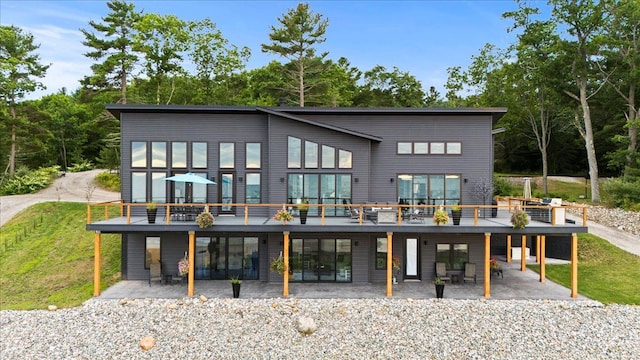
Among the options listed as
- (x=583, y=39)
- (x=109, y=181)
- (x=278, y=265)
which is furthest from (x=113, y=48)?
(x=583, y=39)

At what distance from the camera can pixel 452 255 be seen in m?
13.1

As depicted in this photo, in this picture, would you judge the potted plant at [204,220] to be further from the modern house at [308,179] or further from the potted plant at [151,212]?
the potted plant at [151,212]

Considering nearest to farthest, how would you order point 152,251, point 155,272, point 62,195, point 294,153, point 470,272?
point 155,272
point 470,272
point 152,251
point 294,153
point 62,195

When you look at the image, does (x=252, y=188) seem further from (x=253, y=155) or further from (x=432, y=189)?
(x=432, y=189)

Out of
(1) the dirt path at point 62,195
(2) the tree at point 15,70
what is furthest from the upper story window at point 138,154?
(2) the tree at point 15,70

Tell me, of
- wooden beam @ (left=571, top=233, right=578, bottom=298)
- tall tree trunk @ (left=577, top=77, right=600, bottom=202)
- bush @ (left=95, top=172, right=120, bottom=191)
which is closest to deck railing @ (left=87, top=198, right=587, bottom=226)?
wooden beam @ (left=571, top=233, right=578, bottom=298)

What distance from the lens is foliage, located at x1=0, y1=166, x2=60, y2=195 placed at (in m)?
23.7

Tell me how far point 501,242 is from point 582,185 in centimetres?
2041

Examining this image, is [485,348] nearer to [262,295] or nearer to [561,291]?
[561,291]

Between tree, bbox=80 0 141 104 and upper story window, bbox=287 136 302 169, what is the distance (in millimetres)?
21219

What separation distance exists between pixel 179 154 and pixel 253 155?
2.85 meters

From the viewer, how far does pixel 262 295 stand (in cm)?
1123

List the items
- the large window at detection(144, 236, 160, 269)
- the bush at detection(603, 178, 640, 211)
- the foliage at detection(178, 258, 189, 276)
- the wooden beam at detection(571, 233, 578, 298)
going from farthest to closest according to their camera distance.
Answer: the bush at detection(603, 178, 640, 211)
the large window at detection(144, 236, 160, 269)
the foliage at detection(178, 258, 189, 276)
the wooden beam at detection(571, 233, 578, 298)

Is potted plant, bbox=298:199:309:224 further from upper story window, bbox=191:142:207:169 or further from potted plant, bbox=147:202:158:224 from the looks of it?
potted plant, bbox=147:202:158:224
